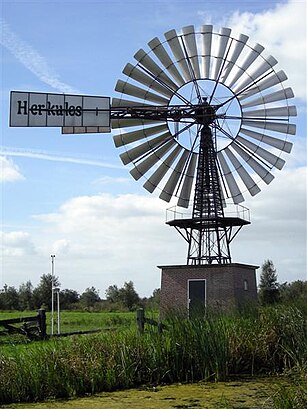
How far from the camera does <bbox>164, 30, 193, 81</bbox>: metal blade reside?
2241 cm

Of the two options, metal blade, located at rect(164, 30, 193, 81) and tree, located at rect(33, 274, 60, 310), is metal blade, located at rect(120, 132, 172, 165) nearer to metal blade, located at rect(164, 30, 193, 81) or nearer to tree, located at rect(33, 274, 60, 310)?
metal blade, located at rect(164, 30, 193, 81)

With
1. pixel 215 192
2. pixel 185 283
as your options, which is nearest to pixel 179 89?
pixel 215 192

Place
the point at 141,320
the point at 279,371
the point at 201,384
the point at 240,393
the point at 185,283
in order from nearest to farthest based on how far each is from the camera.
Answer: the point at 240,393, the point at 201,384, the point at 279,371, the point at 141,320, the point at 185,283

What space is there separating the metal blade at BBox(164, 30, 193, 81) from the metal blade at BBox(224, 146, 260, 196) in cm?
351

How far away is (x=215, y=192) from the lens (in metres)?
24.4

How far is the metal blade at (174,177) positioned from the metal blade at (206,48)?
3188mm

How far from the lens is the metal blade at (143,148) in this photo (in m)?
23.7

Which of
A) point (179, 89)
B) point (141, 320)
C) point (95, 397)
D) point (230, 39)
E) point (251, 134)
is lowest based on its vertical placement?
point (95, 397)

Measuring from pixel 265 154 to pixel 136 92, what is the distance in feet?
18.0

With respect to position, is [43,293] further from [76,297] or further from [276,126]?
[276,126]

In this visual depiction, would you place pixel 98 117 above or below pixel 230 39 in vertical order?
below

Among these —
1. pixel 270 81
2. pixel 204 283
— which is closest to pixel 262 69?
pixel 270 81

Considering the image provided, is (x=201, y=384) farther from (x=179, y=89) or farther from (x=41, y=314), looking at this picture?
(x=179, y=89)

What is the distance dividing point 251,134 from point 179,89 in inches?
128
